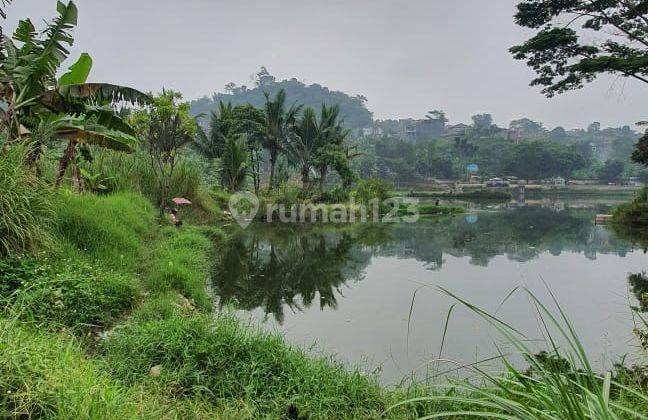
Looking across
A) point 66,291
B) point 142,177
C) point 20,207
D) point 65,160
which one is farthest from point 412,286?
point 142,177

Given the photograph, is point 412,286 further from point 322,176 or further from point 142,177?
point 322,176

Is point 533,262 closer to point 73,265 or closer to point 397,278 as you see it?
point 397,278

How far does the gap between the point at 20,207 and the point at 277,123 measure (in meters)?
15.7

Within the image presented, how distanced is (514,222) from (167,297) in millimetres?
15117

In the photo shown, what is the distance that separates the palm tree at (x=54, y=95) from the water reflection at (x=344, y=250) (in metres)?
2.90

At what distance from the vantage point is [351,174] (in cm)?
1903

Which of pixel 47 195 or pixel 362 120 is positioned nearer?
pixel 47 195

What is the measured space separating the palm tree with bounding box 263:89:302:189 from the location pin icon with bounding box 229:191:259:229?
9.63ft

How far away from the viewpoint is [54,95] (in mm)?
5613

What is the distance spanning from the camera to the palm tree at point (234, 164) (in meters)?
16.5

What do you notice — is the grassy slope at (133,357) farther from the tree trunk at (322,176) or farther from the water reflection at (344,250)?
the tree trunk at (322,176)

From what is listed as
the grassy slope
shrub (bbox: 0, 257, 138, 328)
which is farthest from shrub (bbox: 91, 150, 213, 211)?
shrub (bbox: 0, 257, 138, 328)

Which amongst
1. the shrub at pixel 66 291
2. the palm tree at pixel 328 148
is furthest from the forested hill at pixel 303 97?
the shrub at pixel 66 291

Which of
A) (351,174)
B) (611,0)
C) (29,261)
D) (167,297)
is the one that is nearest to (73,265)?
(29,261)
